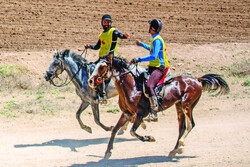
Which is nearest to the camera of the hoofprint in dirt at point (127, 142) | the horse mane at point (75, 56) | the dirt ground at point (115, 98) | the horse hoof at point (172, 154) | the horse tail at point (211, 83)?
the hoofprint in dirt at point (127, 142)

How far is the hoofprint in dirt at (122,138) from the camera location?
9.01 metres

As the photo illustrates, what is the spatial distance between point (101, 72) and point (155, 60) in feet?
4.11

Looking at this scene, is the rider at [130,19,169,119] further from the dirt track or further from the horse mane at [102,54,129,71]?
the dirt track

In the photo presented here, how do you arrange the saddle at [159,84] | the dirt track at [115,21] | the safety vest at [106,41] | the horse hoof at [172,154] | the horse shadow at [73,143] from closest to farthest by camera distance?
the saddle at [159,84], the horse hoof at [172,154], the horse shadow at [73,143], the safety vest at [106,41], the dirt track at [115,21]

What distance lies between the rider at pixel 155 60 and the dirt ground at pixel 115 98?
1.46 metres

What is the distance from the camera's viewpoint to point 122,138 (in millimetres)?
11305

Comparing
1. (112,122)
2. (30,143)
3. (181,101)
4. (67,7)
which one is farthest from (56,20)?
(181,101)

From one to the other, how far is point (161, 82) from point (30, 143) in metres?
4.03

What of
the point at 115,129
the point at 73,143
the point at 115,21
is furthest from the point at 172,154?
the point at 115,21

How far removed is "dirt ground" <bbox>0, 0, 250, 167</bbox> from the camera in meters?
9.51

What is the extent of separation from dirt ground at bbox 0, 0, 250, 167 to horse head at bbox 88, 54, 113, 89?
1.73 meters

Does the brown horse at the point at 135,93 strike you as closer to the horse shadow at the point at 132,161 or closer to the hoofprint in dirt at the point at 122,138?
the horse shadow at the point at 132,161

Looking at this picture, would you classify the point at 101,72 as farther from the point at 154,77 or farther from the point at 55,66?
the point at 55,66

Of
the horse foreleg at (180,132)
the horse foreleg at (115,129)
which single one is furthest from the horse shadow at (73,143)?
the horse foreleg at (180,132)
